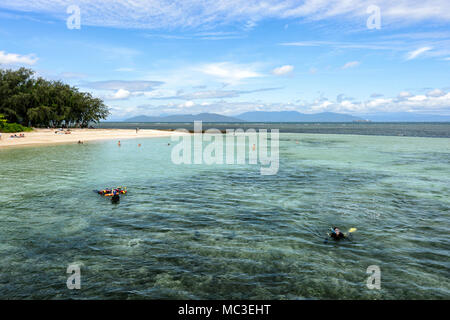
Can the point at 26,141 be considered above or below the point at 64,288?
above

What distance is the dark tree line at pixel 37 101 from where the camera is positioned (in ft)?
310

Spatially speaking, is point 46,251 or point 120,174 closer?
point 46,251

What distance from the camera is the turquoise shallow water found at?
33.6ft

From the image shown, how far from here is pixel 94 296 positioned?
31.5ft

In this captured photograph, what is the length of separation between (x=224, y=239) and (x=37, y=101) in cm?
10978

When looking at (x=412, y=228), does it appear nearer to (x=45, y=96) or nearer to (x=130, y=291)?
(x=130, y=291)

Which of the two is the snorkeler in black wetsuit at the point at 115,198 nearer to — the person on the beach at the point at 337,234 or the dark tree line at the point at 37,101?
the person on the beach at the point at 337,234

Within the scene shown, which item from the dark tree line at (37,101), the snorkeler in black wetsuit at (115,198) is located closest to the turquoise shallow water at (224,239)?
the snorkeler in black wetsuit at (115,198)

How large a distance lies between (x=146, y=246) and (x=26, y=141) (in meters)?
68.2

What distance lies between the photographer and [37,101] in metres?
99.5

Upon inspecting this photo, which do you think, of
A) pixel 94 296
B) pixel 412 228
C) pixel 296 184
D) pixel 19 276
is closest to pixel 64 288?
pixel 94 296

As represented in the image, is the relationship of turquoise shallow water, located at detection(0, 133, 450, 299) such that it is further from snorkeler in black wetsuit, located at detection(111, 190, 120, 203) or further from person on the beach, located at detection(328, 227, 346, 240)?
snorkeler in black wetsuit, located at detection(111, 190, 120, 203)

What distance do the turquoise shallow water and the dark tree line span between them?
8561cm
